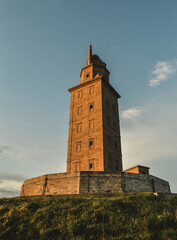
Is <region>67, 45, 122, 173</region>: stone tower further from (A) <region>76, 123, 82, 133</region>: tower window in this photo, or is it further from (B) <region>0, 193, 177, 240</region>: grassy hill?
(B) <region>0, 193, 177, 240</region>: grassy hill

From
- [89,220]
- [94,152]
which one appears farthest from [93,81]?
[89,220]

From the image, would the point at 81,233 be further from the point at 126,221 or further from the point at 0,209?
the point at 0,209

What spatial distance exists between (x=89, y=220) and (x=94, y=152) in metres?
19.2

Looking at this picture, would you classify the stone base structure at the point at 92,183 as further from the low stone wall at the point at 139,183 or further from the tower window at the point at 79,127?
the tower window at the point at 79,127

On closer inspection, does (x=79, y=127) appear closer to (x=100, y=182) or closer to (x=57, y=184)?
(x=57, y=184)

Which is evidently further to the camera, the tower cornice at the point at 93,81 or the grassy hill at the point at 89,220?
the tower cornice at the point at 93,81

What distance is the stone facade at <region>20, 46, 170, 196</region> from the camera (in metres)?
25.7

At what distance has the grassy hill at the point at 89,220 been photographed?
10961 millimetres

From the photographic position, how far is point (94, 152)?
31672 millimetres

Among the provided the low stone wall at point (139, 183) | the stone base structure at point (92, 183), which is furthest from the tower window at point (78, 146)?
the low stone wall at point (139, 183)

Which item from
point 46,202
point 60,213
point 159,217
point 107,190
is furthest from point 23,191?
point 159,217

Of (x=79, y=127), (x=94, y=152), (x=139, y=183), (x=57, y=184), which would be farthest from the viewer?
(x=79, y=127)

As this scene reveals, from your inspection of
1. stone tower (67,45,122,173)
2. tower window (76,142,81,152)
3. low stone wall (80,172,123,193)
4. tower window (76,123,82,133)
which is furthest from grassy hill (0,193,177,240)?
tower window (76,123,82,133)

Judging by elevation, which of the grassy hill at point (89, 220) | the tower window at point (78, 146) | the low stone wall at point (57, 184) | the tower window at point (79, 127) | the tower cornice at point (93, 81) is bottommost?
the grassy hill at point (89, 220)
